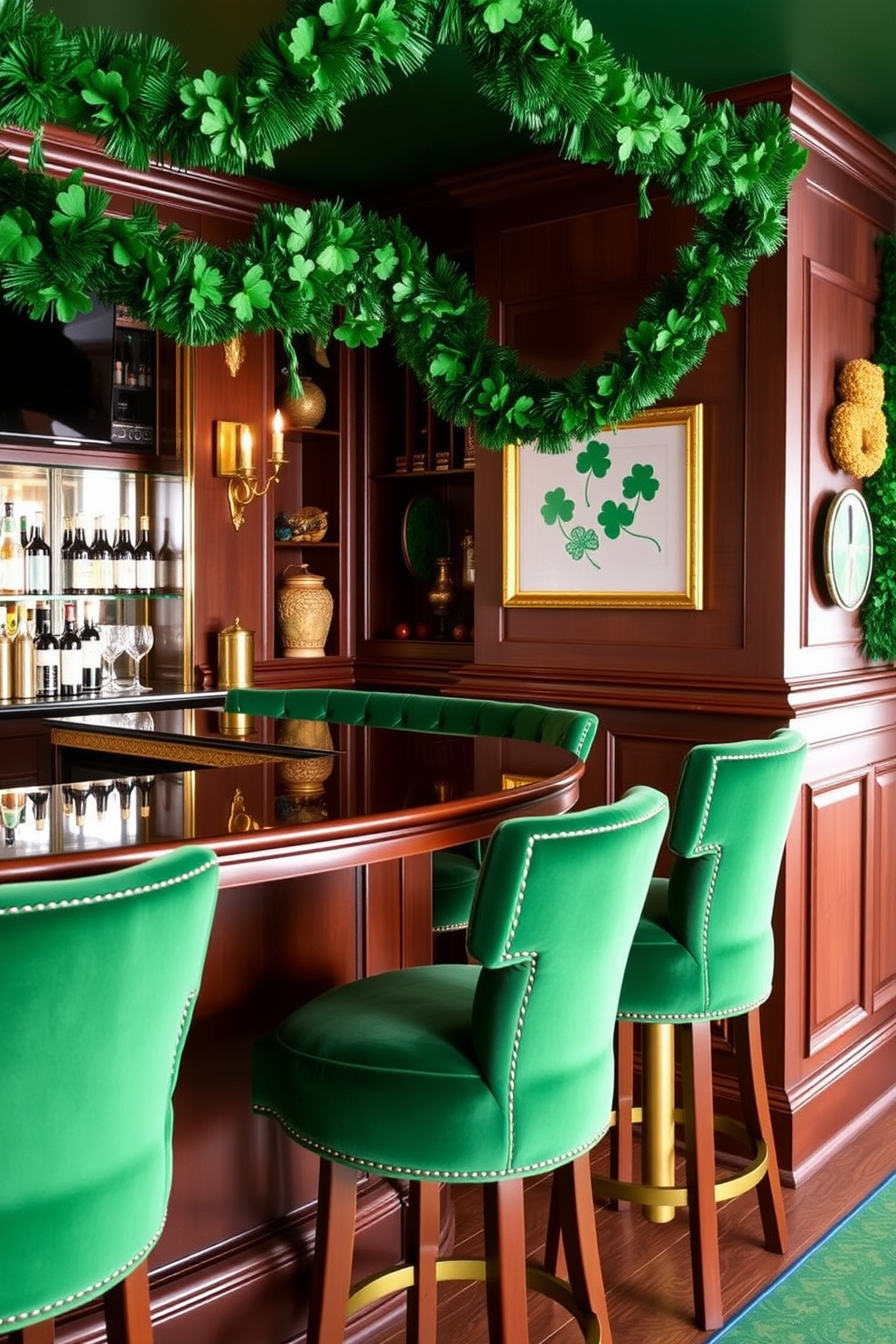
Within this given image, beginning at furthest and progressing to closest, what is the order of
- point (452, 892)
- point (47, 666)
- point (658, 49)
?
point (47, 666) → point (658, 49) → point (452, 892)

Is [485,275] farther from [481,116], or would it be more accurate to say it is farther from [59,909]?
[59,909]

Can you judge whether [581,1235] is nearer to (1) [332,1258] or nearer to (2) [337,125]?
(1) [332,1258]

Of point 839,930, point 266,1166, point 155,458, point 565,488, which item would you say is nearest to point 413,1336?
point 266,1166

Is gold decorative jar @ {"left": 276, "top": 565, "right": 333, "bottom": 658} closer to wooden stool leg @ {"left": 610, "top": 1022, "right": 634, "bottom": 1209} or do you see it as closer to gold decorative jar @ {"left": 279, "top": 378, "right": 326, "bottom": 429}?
gold decorative jar @ {"left": 279, "top": 378, "right": 326, "bottom": 429}

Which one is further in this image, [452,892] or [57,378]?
[57,378]

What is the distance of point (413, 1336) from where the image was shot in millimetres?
2035

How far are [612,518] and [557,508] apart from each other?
0.20m

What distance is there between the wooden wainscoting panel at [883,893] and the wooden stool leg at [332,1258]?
237cm

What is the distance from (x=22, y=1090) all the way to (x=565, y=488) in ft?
9.55

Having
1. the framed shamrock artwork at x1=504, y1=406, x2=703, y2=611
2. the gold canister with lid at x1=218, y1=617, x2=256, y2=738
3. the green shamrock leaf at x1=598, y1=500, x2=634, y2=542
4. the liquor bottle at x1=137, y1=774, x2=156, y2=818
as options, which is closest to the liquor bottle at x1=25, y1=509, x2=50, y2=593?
the gold canister with lid at x1=218, y1=617, x2=256, y2=738

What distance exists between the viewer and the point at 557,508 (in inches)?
155

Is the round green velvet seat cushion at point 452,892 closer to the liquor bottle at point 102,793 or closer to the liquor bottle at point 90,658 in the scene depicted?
the liquor bottle at point 102,793

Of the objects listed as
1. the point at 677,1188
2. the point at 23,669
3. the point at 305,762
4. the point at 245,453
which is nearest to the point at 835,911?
the point at 677,1188

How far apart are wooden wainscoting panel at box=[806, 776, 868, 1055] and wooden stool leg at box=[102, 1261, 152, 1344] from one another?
2.35 meters
